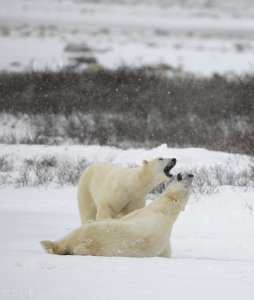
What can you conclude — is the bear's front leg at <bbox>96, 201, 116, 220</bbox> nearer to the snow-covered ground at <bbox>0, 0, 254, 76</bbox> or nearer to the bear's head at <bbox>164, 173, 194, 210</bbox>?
the bear's head at <bbox>164, 173, 194, 210</bbox>

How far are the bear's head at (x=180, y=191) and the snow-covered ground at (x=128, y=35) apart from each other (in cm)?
1459

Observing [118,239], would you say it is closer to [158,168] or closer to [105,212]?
[105,212]

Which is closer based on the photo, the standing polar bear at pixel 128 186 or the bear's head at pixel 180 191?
the bear's head at pixel 180 191

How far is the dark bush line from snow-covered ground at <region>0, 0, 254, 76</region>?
2.22 metres

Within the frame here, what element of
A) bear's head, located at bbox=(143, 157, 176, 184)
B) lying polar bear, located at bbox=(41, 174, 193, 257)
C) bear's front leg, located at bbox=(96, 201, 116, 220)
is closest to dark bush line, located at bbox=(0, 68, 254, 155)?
bear's head, located at bbox=(143, 157, 176, 184)

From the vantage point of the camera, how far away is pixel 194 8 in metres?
62.7

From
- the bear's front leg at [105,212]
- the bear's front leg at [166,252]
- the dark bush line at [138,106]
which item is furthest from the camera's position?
the dark bush line at [138,106]

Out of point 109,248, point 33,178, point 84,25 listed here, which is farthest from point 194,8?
point 109,248

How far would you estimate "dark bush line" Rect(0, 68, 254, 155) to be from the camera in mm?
14289

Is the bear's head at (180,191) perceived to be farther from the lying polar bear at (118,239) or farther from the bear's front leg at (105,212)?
the bear's front leg at (105,212)

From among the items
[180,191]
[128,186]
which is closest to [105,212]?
[128,186]

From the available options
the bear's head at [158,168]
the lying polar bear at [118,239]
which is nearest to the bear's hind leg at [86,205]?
the bear's head at [158,168]

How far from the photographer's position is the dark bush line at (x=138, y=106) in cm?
1429

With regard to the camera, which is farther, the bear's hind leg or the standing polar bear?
the bear's hind leg
